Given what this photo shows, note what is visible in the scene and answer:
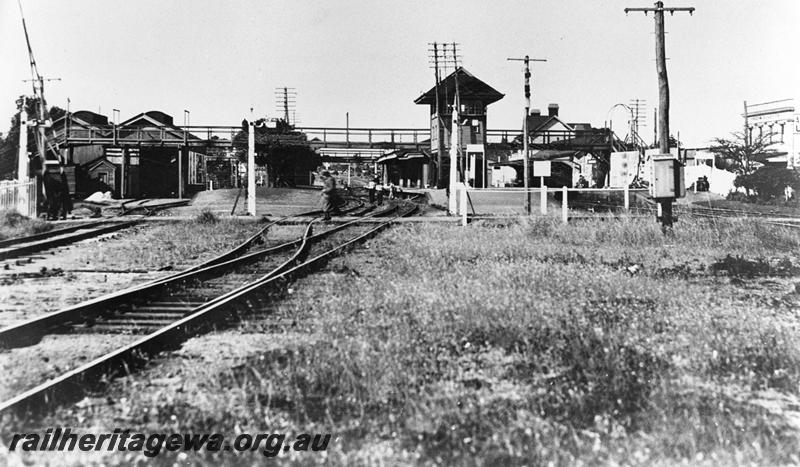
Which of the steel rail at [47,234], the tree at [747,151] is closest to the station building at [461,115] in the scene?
the tree at [747,151]

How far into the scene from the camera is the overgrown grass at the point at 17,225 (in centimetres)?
1628

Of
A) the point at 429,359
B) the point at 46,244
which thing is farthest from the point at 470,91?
the point at 429,359

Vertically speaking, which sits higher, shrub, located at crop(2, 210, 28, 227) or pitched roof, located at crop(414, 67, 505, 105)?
pitched roof, located at crop(414, 67, 505, 105)

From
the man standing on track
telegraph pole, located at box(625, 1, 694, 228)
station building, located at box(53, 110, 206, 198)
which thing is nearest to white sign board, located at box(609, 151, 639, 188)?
telegraph pole, located at box(625, 1, 694, 228)

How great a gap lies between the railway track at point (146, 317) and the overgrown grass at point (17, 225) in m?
7.74

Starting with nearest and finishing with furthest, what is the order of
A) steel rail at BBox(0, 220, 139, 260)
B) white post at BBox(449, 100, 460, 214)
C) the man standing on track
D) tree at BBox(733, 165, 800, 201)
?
1. steel rail at BBox(0, 220, 139, 260)
2. the man standing on track
3. white post at BBox(449, 100, 460, 214)
4. tree at BBox(733, 165, 800, 201)

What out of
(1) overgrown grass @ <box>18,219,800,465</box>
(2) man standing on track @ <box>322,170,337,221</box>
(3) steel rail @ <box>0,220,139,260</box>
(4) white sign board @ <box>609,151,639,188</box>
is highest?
(4) white sign board @ <box>609,151,639,188</box>

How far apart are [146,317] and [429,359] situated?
11.8ft

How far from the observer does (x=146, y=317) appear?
707cm

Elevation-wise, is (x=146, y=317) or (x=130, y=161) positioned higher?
(x=130, y=161)

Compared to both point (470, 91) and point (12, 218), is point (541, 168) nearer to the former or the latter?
point (12, 218)

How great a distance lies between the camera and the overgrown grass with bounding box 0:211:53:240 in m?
16.3

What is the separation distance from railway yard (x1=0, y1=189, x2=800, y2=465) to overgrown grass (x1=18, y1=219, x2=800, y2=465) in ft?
0.06

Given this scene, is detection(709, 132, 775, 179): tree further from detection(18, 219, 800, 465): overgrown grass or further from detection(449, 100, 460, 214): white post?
detection(18, 219, 800, 465): overgrown grass
